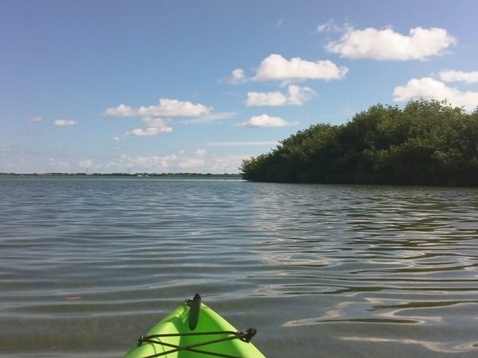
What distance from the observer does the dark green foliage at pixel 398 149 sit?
2386 inches

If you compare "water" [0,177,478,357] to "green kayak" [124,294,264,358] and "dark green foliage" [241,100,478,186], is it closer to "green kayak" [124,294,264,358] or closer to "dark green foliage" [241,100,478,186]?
"green kayak" [124,294,264,358]

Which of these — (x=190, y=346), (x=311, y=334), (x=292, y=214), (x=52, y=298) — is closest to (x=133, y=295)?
(x=52, y=298)

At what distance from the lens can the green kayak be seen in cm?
378

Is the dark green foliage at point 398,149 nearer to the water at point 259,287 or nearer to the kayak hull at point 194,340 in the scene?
the water at point 259,287

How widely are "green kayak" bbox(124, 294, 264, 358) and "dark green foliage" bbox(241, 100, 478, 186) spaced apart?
5846 cm

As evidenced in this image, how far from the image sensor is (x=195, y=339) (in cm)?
412

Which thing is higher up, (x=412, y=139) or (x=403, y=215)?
(x=412, y=139)

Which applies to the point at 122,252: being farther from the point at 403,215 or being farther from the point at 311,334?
the point at 403,215

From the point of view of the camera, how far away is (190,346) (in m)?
3.86

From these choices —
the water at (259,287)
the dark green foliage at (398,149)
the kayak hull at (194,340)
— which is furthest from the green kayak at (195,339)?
the dark green foliage at (398,149)

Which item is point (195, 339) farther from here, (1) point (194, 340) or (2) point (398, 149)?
(2) point (398, 149)

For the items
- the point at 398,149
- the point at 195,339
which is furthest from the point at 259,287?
the point at 398,149

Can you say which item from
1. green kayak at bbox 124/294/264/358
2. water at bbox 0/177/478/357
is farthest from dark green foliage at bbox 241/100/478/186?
green kayak at bbox 124/294/264/358

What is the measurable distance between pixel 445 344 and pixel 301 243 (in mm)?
7079
